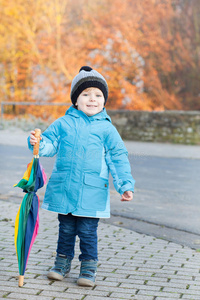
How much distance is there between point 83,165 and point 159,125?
16.7 metres

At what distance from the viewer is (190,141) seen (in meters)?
20.0

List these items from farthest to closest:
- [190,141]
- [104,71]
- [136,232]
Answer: [104,71], [190,141], [136,232]

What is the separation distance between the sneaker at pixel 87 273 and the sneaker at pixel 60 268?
5.3 inches

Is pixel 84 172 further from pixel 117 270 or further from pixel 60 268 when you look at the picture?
pixel 117 270

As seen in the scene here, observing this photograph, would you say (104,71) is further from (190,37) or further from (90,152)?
(90,152)

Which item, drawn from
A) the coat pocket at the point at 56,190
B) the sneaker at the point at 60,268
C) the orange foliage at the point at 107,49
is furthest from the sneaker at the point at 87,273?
the orange foliage at the point at 107,49

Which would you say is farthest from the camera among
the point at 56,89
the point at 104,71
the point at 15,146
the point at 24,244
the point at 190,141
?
the point at 56,89

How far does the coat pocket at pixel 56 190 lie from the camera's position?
12.7 feet

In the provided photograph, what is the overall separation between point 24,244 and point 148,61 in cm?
2115

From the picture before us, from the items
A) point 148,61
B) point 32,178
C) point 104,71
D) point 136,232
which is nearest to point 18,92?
point 104,71

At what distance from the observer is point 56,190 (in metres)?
3.90

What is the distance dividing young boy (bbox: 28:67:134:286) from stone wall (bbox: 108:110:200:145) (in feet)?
52.2

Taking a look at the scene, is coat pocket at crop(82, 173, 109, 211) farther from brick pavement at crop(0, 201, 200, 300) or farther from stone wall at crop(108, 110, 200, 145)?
stone wall at crop(108, 110, 200, 145)

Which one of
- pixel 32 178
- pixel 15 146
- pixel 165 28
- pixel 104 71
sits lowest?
pixel 15 146
